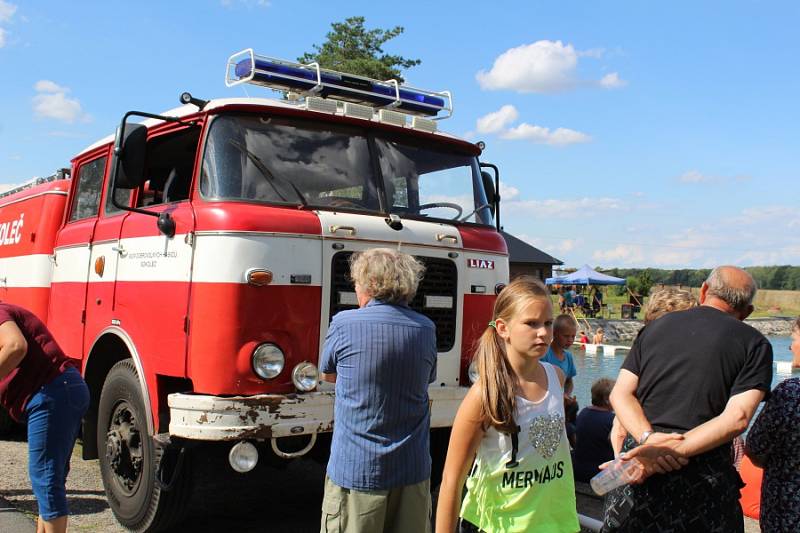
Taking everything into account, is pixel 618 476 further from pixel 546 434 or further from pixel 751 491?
pixel 751 491

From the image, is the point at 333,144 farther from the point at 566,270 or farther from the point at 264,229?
the point at 566,270

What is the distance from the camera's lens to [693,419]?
3.28m

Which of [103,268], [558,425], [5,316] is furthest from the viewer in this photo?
[103,268]

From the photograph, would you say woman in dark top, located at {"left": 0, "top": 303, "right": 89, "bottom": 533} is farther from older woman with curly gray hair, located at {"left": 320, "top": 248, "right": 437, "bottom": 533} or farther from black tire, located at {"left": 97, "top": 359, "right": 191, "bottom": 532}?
older woman with curly gray hair, located at {"left": 320, "top": 248, "right": 437, "bottom": 533}

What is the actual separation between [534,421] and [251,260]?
2346 mm

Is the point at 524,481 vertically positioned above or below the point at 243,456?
above

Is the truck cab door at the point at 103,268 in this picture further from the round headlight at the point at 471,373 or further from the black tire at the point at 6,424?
the black tire at the point at 6,424

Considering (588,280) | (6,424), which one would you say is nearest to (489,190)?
(6,424)

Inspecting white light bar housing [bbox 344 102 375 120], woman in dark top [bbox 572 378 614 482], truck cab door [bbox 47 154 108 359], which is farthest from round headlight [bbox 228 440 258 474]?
woman in dark top [bbox 572 378 614 482]

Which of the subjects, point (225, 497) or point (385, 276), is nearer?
point (385, 276)

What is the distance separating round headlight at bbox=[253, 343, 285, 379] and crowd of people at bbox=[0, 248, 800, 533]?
3.69 feet

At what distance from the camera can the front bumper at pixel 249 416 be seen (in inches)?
176

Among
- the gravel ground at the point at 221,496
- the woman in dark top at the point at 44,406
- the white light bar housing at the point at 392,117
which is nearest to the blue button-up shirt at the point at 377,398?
the woman in dark top at the point at 44,406

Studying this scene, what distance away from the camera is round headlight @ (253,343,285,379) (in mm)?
4691
